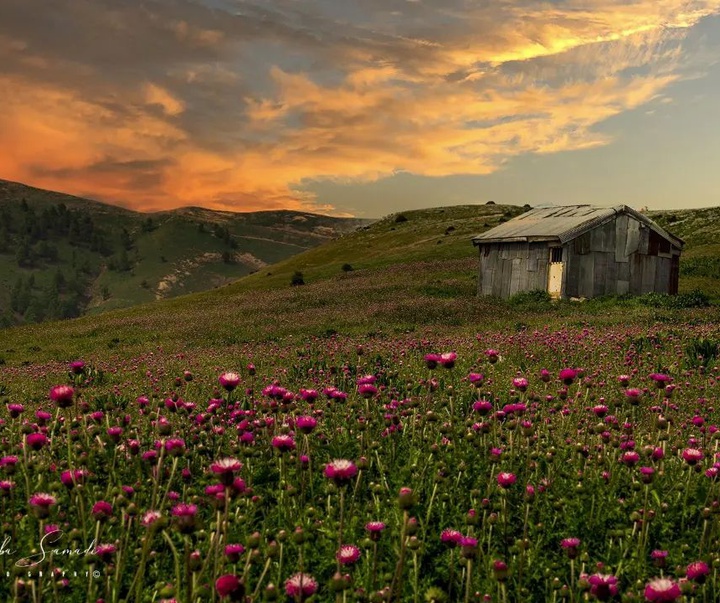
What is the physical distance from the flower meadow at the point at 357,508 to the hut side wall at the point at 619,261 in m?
27.2

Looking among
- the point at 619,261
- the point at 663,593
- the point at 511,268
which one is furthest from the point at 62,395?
the point at 619,261

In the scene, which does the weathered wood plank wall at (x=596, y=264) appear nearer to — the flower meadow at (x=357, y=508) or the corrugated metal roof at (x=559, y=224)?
the corrugated metal roof at (x=559, y=224)

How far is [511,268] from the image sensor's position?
37.2 metres

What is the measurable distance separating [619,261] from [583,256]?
3.01m

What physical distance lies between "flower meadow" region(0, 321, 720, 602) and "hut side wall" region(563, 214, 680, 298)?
27.2m

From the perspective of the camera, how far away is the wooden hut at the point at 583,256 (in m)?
33.9

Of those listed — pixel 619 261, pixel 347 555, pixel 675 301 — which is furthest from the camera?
pixel 619 261

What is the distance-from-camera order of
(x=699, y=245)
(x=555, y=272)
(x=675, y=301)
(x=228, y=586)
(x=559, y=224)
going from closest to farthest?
(x=228, y=586) < (x=675, y=301) < (x=555, y=272) < (x=559, y=224) < (x=699, y=245)

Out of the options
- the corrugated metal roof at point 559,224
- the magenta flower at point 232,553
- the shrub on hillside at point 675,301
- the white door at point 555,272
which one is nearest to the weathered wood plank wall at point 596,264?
the white door at point 555,272

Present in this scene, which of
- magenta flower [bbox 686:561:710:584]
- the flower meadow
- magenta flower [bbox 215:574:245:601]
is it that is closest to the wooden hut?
the flower meadow

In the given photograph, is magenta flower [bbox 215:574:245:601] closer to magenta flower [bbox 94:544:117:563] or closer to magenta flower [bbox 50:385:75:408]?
magenta flower [bbox 94:544:117:563]

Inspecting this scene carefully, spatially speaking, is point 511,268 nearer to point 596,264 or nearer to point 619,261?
point 596,264

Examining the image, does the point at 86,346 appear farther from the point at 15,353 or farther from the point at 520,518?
the point at 520,518

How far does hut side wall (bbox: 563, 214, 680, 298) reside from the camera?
33.9 metres
